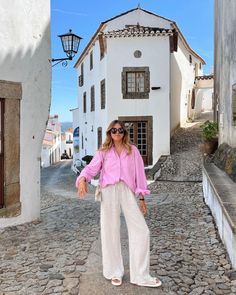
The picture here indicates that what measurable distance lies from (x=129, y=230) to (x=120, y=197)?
338mm

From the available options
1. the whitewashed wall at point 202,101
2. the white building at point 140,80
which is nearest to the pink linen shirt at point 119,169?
the white building at point 140,80

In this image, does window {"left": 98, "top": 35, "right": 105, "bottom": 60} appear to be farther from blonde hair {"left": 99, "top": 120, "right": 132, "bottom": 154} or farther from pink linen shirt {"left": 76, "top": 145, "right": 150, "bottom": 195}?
pink linen shirt {"left": 76, "top": 145, "right": 150, "bottom": 195}

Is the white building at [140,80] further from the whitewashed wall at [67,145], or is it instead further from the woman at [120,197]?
the whitewashed wall at [67,145]

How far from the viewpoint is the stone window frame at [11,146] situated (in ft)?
20.2

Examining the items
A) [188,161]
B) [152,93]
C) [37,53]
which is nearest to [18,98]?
[37,53]

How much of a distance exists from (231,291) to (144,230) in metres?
1.09

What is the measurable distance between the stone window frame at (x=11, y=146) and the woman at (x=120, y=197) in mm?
2749

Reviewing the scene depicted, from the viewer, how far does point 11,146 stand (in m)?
6.27

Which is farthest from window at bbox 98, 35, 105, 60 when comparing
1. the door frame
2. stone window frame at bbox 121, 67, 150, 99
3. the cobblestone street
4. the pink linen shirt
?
the pink linen shirt

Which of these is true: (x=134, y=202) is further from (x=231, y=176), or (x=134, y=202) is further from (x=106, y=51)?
(x=106, y=51)

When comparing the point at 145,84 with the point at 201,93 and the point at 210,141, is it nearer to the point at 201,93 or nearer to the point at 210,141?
the point at 210,141

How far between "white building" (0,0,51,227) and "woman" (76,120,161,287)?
2815mm

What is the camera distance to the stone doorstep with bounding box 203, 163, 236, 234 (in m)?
4.46

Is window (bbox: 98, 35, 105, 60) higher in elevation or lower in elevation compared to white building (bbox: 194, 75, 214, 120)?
higher
